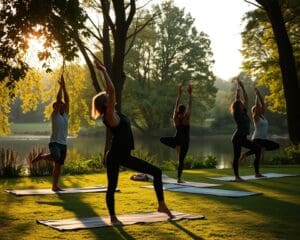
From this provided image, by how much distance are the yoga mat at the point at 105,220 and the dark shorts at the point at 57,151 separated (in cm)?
366

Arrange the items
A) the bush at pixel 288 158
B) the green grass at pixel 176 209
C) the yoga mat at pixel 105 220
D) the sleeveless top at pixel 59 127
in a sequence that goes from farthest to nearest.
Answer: the bush at pixel 288 158 → the sleeveless top at pixel 59 127 → the yoga mat at pixel 105 220 → the green grass at pixel 176 209

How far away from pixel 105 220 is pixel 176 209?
1.57m

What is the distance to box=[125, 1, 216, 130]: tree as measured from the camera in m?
57.5

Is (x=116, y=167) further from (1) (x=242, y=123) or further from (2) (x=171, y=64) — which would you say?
(2) (x=171, y=64)

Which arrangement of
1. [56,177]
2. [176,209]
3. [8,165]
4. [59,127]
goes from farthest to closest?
1. [8,165]
2. [59,127]
3. [56,177]
4. [176,209]

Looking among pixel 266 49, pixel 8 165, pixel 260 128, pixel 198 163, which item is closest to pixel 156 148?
pixel 266 49

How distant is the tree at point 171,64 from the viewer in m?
57.5

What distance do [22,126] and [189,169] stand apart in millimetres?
62434

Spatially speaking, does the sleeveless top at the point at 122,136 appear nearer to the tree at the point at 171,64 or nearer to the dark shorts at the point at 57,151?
the dark shorts at the point at 57,151

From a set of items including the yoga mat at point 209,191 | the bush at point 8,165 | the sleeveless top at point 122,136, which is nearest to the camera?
the sleeveless top at point 122,136

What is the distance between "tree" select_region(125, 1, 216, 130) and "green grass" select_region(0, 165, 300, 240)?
148ft

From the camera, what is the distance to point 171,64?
2343 inches

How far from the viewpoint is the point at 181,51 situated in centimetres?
5928

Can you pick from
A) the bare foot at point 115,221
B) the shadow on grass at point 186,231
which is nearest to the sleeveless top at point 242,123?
the shadow on grass at point 186,231
